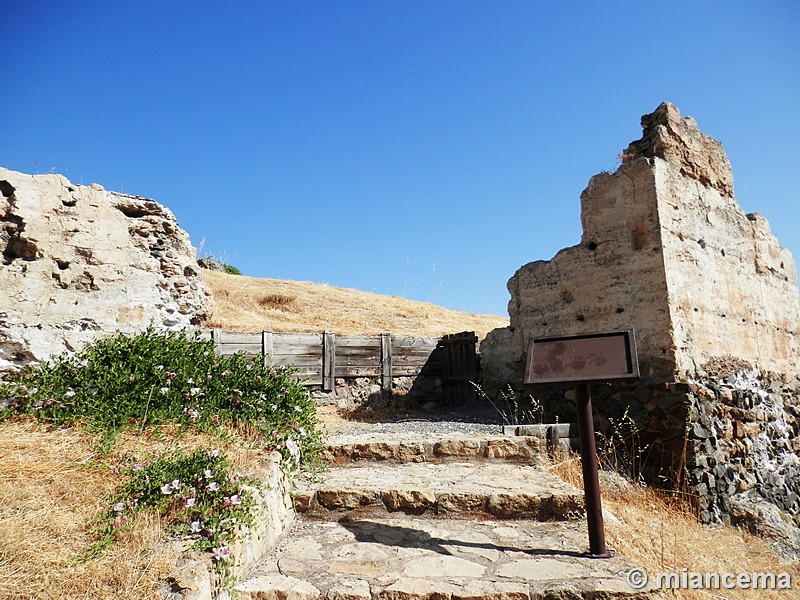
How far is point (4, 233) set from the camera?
539 centimetres

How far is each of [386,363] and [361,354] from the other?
63 cm

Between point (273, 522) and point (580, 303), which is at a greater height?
point (580, 303)

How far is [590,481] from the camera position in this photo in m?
3.74

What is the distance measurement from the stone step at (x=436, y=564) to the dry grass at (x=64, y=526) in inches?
27.2

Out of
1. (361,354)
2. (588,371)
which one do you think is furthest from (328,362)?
(588,371)

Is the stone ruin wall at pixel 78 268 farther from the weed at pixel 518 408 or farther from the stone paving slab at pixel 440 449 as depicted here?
the weed at pixel 518 408

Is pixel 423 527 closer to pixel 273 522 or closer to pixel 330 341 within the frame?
pixel 273 522

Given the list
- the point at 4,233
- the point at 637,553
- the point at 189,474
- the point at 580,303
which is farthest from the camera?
the point at 580,303

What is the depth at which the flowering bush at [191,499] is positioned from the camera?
311 centimetres

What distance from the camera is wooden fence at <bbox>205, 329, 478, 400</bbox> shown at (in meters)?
10.7

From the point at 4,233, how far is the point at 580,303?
7.67 m

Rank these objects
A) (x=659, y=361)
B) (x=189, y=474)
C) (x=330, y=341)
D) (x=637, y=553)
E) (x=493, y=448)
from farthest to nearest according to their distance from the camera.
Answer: (x=330, y=341) < (x=659, y=361) < (x=493, y=448) < (x=637, y=553) < (x=189, y=474)

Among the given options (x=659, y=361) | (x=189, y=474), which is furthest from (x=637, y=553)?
(x=659, y=361)

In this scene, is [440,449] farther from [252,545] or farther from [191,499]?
[191,499]
